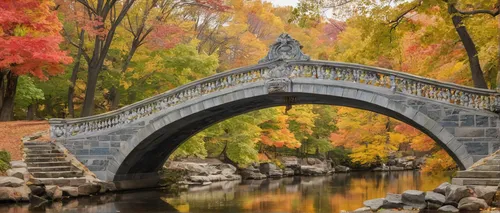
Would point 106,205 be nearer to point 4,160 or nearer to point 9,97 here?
point 4,160

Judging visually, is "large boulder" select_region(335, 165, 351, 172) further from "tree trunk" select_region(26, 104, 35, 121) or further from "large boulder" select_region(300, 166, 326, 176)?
"tree trunk" select_region(26, 104, 35, 121)

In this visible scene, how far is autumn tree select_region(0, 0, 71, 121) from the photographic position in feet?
63.2

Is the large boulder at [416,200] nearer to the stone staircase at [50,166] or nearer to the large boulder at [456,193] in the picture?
the large boulder at [456,193]

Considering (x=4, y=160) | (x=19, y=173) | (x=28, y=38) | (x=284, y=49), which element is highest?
(x=28, y=38)

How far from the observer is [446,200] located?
12.2 metres

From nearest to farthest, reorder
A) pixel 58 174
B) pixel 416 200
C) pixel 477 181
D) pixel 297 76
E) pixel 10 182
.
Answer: pixel 477 181, pixel 416 200, pixel 10 182, pixel 58 174, pixel 297 76

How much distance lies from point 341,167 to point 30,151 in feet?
86.7

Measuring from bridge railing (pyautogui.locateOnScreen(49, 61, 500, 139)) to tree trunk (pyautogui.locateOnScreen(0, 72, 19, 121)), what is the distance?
15.9ft

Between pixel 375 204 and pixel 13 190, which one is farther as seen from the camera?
pixel 13 190

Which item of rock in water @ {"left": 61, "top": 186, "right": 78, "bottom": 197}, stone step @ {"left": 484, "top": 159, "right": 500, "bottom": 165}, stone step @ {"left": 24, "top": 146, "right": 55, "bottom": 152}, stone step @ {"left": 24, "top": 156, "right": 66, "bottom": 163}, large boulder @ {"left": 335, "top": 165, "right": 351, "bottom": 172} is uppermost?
stone step @ {"left": 24, "top": 146, "right": 55, "bottom": 152}

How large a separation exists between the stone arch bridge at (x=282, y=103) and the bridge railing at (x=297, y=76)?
27 mm

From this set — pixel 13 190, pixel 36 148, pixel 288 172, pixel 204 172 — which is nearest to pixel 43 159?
pixel 36 148

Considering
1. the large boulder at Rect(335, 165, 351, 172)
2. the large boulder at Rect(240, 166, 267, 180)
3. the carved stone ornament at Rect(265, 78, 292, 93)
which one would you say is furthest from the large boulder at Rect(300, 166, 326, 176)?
the carved stone ornament at Rect(265, 78, 292, 93)

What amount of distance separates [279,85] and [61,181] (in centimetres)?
→ 723
